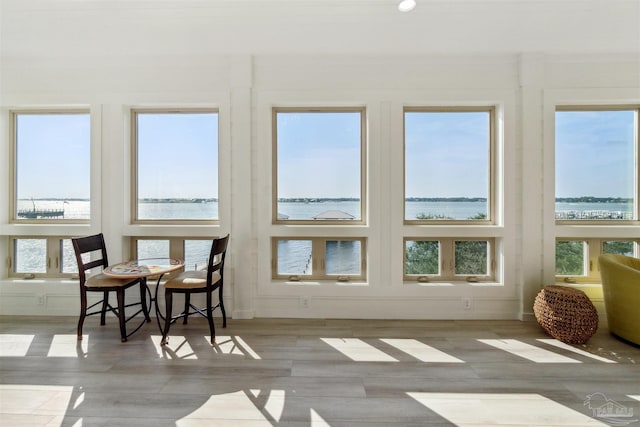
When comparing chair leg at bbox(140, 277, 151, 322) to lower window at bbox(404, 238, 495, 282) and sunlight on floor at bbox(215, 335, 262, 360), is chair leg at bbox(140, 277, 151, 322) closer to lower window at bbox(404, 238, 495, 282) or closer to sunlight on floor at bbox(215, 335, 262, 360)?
sunlight on floor at bbox(215, 335, 262, 360)

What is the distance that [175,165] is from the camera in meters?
3.45

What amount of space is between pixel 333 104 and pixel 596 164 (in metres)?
2.98

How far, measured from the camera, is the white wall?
3.13 metres

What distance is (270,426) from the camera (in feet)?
5.58

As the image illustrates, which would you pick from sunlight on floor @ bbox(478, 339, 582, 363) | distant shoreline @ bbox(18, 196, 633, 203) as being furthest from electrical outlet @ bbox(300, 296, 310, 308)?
sunlight on floor @ bbox(478, 339, 582, 363)

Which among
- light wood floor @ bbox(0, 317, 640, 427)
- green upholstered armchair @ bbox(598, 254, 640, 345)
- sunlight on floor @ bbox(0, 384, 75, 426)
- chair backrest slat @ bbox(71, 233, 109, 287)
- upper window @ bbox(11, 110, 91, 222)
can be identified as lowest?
sunlight on floor @ bbox(0, 384, 75, 426)

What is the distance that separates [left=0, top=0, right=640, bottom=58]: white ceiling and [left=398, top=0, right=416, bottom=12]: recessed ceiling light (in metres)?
0.06

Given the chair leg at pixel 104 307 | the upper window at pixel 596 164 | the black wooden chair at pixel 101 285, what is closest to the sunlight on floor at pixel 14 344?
the black wooden chair at pixel 101 285

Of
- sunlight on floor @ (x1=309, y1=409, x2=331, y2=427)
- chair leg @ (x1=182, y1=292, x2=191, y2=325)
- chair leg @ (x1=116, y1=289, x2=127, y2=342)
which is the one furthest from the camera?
chair leg @ (x1=182, y1=292, x2=191, y2=325)

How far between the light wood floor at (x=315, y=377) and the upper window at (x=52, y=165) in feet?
4.27

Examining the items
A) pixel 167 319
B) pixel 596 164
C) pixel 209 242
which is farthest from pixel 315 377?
pixel 596 164

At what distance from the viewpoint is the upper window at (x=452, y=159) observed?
132 inches

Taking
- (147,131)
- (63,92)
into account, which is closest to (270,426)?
(147,131)

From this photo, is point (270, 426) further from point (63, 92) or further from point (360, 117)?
point (63, 92)
